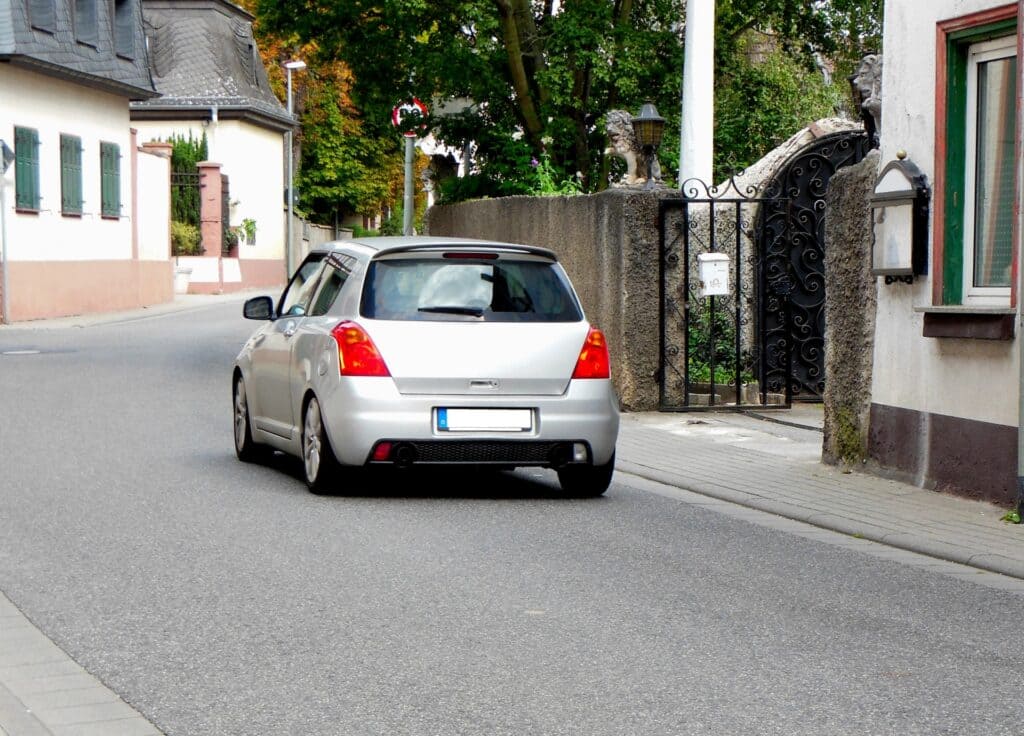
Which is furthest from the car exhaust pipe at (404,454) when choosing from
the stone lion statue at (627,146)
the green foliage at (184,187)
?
the green foliage at (184,187)

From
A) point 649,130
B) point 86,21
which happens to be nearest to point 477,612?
point 649,130

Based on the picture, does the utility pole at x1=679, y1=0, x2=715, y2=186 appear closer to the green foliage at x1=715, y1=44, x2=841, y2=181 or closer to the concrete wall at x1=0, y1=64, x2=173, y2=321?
the green foliage at x1=715, y1=44, x2=841, y2=181

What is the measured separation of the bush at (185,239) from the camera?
5359cm

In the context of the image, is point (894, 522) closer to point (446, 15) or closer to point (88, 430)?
point (88, 430)

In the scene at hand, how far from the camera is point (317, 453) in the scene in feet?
35.9

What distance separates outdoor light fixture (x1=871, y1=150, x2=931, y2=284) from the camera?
37.7 feet

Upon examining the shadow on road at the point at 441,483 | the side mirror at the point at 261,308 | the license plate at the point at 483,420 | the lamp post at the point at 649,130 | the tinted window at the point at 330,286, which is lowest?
the shadow on road at the point at 441,483

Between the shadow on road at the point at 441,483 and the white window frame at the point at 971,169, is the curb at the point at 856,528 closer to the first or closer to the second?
the shadow on road at the point at 441,483

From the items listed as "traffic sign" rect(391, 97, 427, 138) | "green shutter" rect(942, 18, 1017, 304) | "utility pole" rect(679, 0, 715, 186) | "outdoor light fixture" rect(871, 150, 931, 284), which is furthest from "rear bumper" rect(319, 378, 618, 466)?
"traffic sign" rect(391, 97, 427, 138)

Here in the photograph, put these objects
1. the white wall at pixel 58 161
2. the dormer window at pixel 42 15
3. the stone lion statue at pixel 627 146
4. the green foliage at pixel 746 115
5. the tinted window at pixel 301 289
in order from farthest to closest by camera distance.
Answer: the dormer window at pixel 42 15 < the white wall at pixel 58 161 < the green foliage at pixel 746 115 < the stone lion statue at pixel 627 146 < the tinted window at pixel 301 289

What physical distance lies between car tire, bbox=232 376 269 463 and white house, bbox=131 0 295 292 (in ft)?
143

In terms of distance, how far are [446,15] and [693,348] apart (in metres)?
8.62

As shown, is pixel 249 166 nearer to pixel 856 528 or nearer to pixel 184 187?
pixel 184 187

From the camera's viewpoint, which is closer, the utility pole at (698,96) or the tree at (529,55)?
the utility pole at (698,96)
